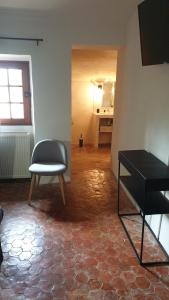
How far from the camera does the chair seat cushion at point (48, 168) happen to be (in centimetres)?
266

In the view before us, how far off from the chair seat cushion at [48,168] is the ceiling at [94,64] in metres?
1.78

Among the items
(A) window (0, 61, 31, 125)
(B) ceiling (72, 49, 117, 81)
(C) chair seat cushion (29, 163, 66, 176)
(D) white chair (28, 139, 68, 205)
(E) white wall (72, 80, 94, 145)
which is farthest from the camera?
(E) white wall (72, 80, 94, 145)

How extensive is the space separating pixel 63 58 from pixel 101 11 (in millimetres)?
712

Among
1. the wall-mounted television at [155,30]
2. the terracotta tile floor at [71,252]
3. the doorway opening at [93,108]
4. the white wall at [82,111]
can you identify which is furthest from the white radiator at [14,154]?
the white wall at [82,111]

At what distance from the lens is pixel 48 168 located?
8.98 feet

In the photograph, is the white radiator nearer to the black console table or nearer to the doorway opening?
the black console table

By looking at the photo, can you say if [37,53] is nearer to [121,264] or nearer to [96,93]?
[121,264]

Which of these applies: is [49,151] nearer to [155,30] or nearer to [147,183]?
[147,183]

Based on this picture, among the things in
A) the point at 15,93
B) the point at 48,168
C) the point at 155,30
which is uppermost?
the point at 155,30

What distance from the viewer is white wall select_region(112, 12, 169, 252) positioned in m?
2.04

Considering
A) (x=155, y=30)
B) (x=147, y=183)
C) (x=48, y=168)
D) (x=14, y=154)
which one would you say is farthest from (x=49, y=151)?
(x=155, y=30)

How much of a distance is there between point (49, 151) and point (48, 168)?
0.36m

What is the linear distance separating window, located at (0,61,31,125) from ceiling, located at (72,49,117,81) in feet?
2.96

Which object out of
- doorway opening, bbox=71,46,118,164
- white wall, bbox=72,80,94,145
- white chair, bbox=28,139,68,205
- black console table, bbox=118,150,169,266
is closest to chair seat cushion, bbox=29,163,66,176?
white chair, bbox=28,139,68,205
